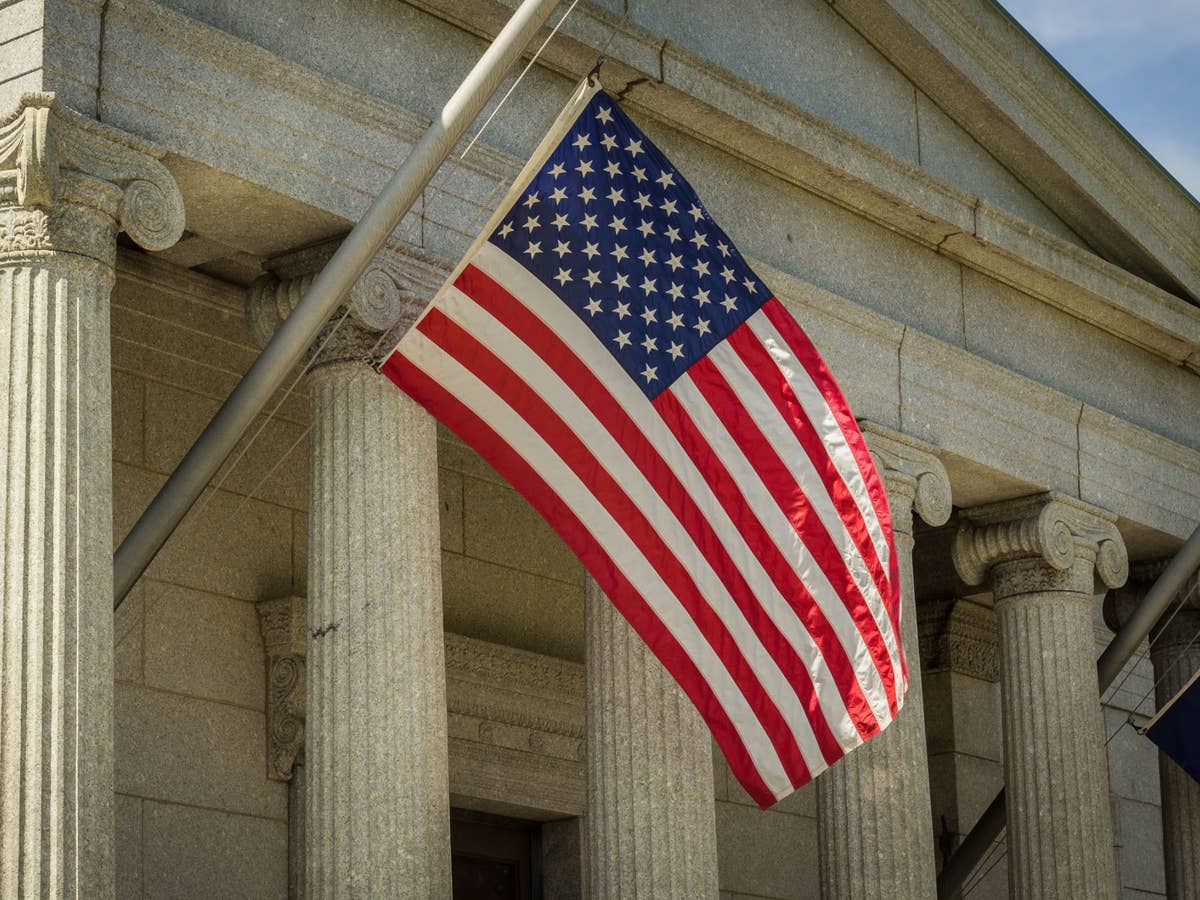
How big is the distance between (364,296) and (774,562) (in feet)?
11.1

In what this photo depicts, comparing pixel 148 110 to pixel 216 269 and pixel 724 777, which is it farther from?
pixel 724 777

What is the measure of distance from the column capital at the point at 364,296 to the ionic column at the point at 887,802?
5.33 meters

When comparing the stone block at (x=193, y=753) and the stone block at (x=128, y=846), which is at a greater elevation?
the stone block at (x=193, y=753)

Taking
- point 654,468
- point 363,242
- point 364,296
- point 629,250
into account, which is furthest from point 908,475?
point 363,242

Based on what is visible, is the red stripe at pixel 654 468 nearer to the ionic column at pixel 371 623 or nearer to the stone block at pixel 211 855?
the ionic column at pixel 371 623

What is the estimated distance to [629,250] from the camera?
1628 centimetres

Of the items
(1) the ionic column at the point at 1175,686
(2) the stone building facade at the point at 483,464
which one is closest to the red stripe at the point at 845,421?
(2) the stone building facade at the point at 483,464

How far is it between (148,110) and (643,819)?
6.35 meters

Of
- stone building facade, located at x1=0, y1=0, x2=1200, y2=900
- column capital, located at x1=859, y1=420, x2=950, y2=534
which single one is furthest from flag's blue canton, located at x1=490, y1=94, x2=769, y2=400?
column capital, located at x1=859, y1=420, x2=950, y2=534

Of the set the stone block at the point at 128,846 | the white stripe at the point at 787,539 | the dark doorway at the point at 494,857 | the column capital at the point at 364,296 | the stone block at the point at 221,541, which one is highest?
the column capital at the point at 364,296

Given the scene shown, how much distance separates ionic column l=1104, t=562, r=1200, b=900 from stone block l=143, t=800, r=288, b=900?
1004 cm

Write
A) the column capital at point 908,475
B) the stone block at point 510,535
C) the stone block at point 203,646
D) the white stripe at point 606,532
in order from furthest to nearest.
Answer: the stone block at point 510,535 < the column capital at point 908,475 < the stone block at point 203,646 < the white stripe at point 606,532

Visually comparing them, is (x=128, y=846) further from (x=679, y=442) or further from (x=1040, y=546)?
(x=1040, y=546)

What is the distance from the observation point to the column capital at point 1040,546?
22.7 meters
